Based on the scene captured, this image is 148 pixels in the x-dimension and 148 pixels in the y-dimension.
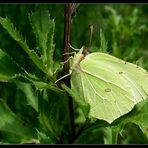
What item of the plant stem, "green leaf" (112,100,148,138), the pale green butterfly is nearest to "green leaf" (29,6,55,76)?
the plant stem

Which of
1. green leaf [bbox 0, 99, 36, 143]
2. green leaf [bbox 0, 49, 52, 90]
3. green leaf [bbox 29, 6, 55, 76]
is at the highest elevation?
green leaf [bbox 29, 6, 55, 76]

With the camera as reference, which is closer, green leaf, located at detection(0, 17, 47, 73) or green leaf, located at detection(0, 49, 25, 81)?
green leaf, located at detection(0, 17, 47, 73)

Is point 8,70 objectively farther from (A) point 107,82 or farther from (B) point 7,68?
(A) point 107,82

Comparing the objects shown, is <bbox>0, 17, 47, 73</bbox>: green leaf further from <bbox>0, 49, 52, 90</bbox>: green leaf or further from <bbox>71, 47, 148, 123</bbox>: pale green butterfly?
<bbox>71, 47, 148, 123</bbox>: pale green butterfly

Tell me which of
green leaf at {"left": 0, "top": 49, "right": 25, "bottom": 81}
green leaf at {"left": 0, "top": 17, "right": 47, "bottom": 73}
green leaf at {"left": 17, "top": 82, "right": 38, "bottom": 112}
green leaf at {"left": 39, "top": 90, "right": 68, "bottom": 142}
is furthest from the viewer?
green leaf at {"left": 17, "top": 82, "right": 38, "bottom": 112}

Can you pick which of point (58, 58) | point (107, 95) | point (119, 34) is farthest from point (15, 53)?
point (107, 95)

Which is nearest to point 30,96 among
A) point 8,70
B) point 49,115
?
point 49,115
